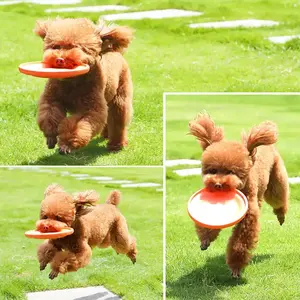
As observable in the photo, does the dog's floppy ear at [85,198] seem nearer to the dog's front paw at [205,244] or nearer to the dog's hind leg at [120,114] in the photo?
the dog's front paw at [205,244]

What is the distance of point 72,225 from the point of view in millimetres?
5723

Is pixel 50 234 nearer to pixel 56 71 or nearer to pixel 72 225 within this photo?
pixel 72 225

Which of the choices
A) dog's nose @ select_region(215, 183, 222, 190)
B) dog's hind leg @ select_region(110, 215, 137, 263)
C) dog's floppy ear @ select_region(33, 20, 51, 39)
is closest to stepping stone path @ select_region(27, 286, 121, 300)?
dog's hind leg @ select_region(110, 215, 137, 263)

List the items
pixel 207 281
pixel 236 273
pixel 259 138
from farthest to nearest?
pixel 207 281 → pixel 236 273 → pixel 259 138

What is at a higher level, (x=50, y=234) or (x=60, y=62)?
(x=60, y=62)

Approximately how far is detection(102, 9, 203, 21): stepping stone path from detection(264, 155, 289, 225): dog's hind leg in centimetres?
356

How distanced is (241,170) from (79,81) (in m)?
1.28

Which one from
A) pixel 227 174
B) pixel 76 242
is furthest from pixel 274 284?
pixel 76 242

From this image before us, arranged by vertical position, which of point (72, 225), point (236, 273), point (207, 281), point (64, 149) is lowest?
point (207, 281)

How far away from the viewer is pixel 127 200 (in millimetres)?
6660

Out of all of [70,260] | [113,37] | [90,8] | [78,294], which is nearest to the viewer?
[70,260]

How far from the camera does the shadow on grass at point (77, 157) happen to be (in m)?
6.65

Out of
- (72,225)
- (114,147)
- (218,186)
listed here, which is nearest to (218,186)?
(218,186)

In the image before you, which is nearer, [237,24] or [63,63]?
[63,63]
